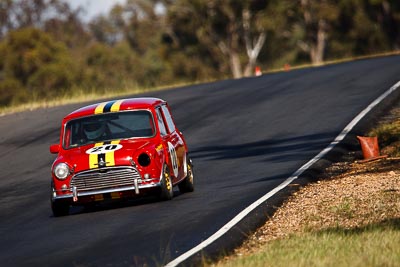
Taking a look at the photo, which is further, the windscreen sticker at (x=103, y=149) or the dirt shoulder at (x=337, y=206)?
the windscreen sticker at (x=103, y=149)

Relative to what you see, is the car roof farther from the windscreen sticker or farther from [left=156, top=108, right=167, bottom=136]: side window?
the windscreen sticker

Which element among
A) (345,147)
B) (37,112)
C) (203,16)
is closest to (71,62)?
(203,16)

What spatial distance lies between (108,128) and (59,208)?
142cm

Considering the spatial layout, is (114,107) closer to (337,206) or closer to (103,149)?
(103,149)

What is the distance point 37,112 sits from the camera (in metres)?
29.7

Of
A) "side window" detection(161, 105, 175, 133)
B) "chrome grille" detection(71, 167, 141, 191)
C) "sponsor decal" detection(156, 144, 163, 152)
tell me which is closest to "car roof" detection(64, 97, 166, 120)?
"side window" detection(161, 105, 175, 133)

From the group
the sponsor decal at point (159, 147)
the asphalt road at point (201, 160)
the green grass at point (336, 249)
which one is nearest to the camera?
the green grass at point (336, 249)

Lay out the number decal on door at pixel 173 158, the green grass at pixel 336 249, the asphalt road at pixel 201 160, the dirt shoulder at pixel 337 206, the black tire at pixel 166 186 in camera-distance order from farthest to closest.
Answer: the number decal on door at pixel 173 158 < the black tire at pixel 166 186 < the asphalt road at pixel 201 160 < the dirt shoulder at pixel 337 206 < the green grass at pixel 336 249

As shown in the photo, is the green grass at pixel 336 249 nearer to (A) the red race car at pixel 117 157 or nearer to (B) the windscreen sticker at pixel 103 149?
(A) the red race car at pixel 117 157

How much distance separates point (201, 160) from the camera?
19188mm

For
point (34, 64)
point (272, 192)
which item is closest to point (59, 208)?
point (272, 192)

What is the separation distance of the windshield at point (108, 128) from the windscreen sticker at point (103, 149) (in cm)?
41

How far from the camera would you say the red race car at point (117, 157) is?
43.2 ft

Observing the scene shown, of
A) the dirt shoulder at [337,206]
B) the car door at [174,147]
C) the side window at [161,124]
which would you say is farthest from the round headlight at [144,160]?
the dirt shoulder at [337,206]
